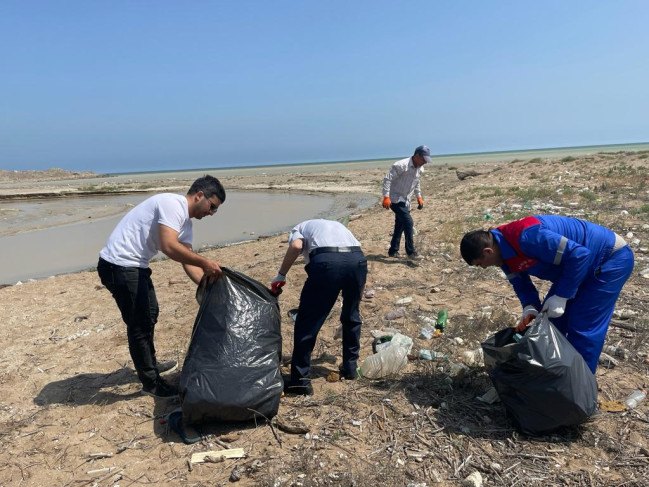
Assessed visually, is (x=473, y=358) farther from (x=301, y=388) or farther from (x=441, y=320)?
(x=301, y=388)

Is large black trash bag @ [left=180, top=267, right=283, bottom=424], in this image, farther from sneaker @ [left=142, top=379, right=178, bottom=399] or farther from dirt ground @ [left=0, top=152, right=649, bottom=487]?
sneaker @ [left=142, top=379, right=178, bottom=399]

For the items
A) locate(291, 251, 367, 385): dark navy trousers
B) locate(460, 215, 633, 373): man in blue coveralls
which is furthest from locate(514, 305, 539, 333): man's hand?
locate(291, 251, 367, 385): dark navy trousers

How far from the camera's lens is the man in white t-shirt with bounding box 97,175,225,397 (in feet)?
9.52

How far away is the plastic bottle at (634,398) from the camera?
2.80m

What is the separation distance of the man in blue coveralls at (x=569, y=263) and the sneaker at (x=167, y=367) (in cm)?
256

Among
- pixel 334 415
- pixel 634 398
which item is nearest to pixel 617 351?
pixel 634 398

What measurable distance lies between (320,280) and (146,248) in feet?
3.98

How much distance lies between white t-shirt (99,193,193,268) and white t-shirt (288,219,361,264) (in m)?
0.75

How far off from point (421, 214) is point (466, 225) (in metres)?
2.41

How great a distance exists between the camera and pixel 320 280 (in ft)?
9.61

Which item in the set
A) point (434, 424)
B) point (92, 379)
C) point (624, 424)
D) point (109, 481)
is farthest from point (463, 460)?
point (92, 379)

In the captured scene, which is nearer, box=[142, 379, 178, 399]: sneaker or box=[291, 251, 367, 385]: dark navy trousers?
box=[291, 251, 367, 385]: dark navy trousers

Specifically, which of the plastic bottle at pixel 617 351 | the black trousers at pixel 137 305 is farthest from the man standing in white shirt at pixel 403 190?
the black trousers at pixel 137 305

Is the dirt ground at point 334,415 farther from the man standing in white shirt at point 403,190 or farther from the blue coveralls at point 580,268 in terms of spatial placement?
the man standing in white shirt at point 403,190
